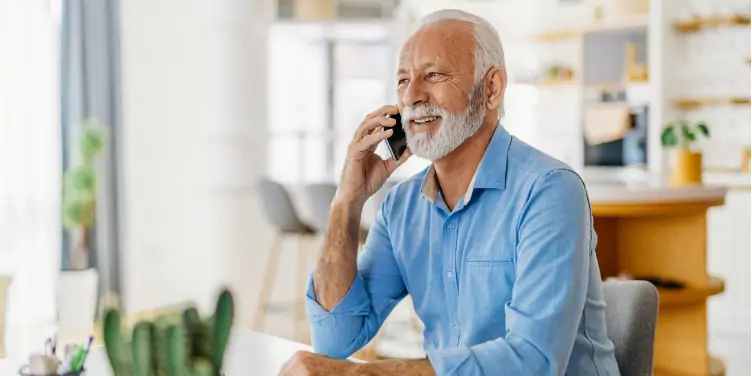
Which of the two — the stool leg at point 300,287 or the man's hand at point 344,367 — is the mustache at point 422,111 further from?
the stool leg at point 300,287

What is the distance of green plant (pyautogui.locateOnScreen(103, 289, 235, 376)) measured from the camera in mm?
1099

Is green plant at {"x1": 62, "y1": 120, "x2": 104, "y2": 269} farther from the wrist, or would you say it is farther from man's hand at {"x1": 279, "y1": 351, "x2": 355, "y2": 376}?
man's hand at {"x1": 279, "y1": 351, "x2": 355, "y2": 376}

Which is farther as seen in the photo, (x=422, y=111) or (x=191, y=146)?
(x=191, y=146)

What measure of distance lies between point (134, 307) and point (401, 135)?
459cm

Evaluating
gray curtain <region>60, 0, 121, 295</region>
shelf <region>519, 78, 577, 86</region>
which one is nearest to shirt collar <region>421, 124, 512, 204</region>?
gray curtain <region>60, 0, 121, 295</region>

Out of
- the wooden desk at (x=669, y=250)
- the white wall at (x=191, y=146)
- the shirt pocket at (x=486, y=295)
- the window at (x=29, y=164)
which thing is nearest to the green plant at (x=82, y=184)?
the window at (x=29, y=164)

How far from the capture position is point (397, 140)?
190 centimetres

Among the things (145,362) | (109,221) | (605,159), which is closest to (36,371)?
(145,362)

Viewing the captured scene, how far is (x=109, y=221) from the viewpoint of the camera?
596cm

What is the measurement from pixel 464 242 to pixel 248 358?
47 centimetres

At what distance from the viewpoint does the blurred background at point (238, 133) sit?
549 centimetres

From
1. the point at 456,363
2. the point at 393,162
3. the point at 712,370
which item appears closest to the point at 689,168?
the point at 712,370

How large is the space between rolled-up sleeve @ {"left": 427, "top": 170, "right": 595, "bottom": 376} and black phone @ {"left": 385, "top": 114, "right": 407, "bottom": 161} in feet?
1.17

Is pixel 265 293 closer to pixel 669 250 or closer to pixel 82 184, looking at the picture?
pixel 82 184
